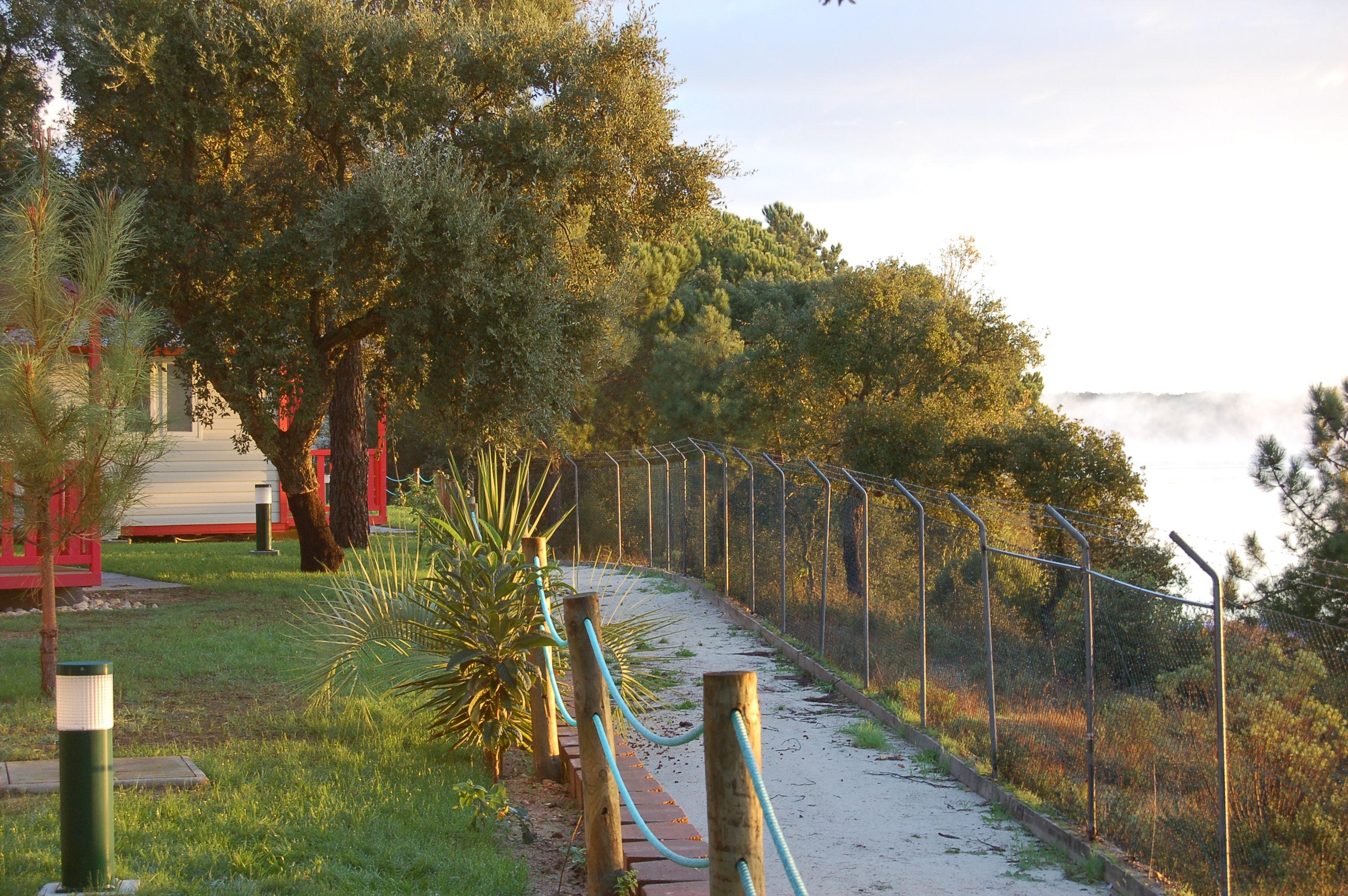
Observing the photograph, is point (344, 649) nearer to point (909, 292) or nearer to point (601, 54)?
point (601, 54)

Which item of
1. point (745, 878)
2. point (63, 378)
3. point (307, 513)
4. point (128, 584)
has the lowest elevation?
point (128, 584)

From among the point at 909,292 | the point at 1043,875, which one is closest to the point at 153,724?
the point at 1043,875

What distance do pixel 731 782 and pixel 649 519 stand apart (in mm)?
16043

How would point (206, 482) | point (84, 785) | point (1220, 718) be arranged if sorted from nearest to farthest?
point (84, 785) → point (1220, 718) → point (206, 482)

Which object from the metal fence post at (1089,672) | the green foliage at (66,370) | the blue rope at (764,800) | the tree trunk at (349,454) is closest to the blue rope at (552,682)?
the blue rope at (764,800)

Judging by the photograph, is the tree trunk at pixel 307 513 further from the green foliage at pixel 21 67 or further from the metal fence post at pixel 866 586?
the metal fence post at pixel 866 586

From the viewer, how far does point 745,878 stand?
3.29 m

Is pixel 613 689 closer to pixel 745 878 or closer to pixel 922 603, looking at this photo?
pixel 745 878

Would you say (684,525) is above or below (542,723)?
above

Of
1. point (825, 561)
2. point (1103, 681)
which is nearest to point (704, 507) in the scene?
point (825, 561)

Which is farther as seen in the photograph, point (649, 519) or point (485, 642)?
Result: point (649, 519)

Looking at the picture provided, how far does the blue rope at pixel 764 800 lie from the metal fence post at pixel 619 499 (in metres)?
16.1

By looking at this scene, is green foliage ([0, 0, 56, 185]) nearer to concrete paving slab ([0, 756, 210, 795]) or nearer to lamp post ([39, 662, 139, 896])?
concrete paving slab ([0, 756, 210, 795])

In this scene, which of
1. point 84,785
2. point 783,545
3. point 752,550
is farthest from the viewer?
point 752,550
